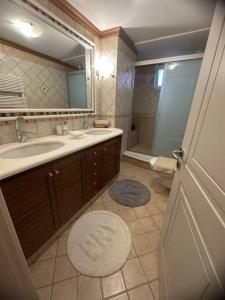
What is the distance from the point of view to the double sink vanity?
811mm

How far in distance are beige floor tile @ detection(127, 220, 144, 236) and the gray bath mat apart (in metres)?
0.25

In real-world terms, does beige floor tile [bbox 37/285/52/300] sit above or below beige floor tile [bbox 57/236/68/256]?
below

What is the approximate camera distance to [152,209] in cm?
161

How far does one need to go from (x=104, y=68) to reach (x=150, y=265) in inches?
98.9

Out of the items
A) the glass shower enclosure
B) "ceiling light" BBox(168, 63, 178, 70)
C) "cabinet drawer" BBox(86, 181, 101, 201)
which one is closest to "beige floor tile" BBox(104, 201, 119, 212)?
"cabinet drawer" BBox(86, 181, 101, 201)

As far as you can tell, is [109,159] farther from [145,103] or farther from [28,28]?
[145,103]

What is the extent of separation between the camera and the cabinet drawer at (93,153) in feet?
4.39

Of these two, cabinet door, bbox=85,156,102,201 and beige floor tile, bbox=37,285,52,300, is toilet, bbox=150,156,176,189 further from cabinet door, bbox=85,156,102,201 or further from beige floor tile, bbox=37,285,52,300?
beige floor tile, bbox=37,285,52,300

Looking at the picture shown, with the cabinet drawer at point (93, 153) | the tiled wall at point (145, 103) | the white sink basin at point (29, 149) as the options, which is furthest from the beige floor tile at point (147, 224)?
the tiled wall at point (145, 103)

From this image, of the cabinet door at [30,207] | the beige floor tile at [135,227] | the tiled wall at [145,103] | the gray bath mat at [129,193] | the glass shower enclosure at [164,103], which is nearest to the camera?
the cabinet door at [30,207]

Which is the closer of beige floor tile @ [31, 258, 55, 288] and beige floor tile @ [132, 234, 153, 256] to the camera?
beige floor tile @ [31, 258, 55, 288]

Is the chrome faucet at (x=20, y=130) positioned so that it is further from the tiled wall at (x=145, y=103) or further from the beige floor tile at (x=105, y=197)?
the tiled wall at (x=145, y=103)

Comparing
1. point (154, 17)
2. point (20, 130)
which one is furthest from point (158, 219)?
point (154, 17)

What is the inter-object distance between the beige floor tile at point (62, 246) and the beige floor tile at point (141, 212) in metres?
0.79
